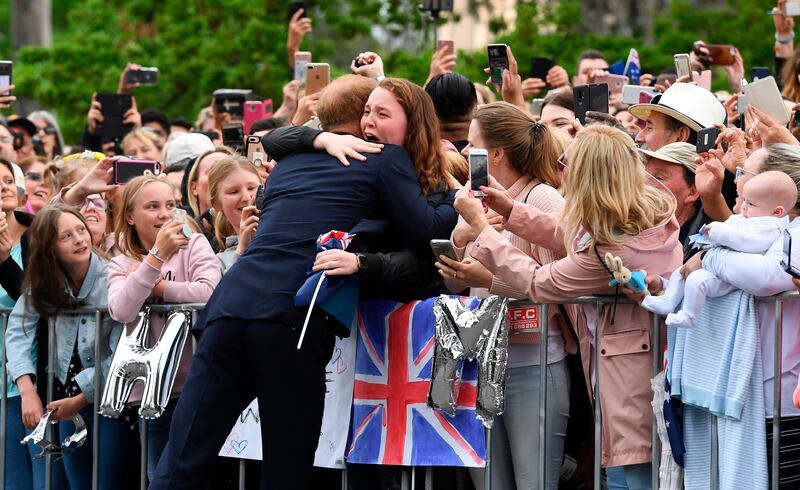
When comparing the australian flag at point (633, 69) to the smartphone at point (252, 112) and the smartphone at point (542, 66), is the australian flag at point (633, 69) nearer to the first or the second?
the smartphone at point (542, 66)

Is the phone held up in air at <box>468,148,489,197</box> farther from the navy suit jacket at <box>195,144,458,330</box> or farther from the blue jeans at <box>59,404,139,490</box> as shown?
the blue jeans at <box>59,404,139,490</box>

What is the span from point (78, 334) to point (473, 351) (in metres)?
2.46

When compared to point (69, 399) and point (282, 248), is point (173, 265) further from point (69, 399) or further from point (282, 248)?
point (282, 248)

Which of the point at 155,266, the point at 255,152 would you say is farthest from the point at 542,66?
the point at 155,266

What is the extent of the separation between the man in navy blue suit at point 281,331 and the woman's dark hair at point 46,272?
168 cm

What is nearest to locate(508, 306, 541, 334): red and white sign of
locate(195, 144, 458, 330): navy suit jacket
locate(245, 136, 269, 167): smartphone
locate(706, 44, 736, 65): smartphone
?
locate(195, 144, 458, 330): navy suit jacket

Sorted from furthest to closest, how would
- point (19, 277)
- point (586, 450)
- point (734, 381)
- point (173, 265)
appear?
point (19, 277)
point (173, 265)
point (586, 450)
point (734, 381)

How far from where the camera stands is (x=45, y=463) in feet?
25.4

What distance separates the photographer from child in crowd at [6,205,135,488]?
736 cm

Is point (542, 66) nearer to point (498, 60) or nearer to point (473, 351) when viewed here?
point (498, 60)

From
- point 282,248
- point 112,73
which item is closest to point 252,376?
point 282,248

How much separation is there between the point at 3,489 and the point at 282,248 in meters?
2.83

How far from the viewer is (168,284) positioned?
713cm

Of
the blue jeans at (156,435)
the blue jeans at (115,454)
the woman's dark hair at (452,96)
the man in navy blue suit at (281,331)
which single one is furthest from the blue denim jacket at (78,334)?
the woman's dark hair at (452,96)
